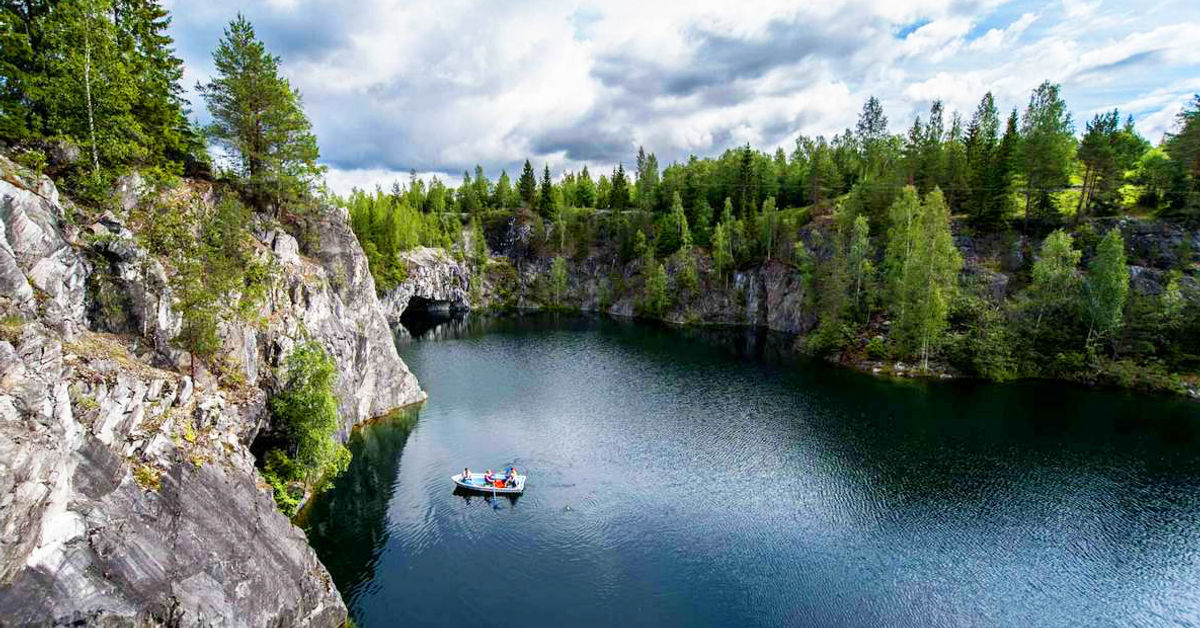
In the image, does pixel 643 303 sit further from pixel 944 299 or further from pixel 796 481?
pixel 796 481

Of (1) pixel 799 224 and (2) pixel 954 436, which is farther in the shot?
(1) pixel 799 224

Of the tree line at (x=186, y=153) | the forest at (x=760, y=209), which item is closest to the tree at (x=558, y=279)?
the forest at (x=760, y=209)

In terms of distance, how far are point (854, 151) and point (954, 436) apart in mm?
92379

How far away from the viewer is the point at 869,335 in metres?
81.0

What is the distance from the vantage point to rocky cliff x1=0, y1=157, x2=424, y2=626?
627 inches

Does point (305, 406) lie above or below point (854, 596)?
above

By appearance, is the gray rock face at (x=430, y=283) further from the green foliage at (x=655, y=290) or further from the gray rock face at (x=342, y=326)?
the gray rock face at (x=342, y=326)

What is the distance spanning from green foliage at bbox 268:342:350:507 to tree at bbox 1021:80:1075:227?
317ft

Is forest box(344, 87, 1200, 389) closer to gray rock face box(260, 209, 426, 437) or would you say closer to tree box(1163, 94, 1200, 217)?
tree box(1163, 94, 1200, 217)

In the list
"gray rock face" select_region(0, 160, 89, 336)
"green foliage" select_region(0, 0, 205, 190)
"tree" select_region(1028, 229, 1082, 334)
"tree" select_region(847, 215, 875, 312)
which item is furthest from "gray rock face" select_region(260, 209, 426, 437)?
"tree" select_region(1028, 229, 1082, 334)

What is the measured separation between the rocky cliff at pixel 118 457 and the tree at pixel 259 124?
13.6 metres

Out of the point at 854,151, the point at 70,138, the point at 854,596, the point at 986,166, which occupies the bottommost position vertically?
the point at 854,596

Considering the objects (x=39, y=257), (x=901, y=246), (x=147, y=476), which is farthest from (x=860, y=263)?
(x=39, y=257)

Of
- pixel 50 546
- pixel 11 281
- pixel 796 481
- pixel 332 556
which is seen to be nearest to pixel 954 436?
pixel 796 481
